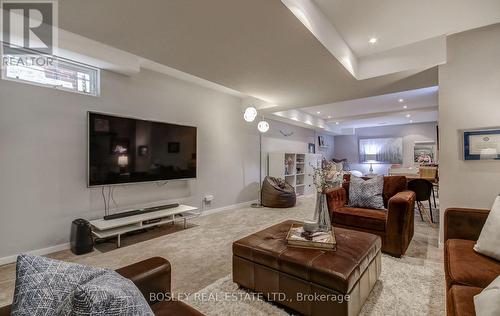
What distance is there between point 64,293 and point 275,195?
4.81 meters

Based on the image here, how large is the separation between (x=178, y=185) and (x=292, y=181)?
3602 millimetres

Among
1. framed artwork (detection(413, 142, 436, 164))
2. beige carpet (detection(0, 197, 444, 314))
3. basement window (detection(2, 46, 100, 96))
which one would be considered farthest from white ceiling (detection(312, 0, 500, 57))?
framed artwork (detection(413, 142, 436, 164))

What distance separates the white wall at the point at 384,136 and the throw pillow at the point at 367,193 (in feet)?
23.1

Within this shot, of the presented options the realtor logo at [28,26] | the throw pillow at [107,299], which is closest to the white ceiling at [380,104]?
the realtor logo at [28,26]

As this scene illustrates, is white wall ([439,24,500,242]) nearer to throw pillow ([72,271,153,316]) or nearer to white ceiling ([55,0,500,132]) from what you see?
white ceiling ([55,0,500,132])

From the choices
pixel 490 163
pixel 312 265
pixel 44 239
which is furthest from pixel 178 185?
pixel 490 163

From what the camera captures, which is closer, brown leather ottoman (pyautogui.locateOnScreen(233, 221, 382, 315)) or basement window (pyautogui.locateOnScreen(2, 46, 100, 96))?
brown leather ottoman (pyautogui.locateOnScreen(233, 221, 382, 315))

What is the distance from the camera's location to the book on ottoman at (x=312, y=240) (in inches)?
70.4

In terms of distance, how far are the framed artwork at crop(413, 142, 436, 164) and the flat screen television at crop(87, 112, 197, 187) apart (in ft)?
28.0

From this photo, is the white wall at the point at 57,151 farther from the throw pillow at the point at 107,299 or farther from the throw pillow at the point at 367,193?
the throw pillow at the point at 367,193

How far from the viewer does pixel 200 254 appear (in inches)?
108

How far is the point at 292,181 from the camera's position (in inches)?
264

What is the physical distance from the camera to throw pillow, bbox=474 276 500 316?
2.74 feet

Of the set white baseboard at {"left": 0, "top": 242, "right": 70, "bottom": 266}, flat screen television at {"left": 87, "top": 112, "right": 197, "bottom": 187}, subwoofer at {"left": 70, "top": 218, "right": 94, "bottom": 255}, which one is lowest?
white baseboard at {"left": 0, "top": 242, "right": 70, "bottom": 266}
